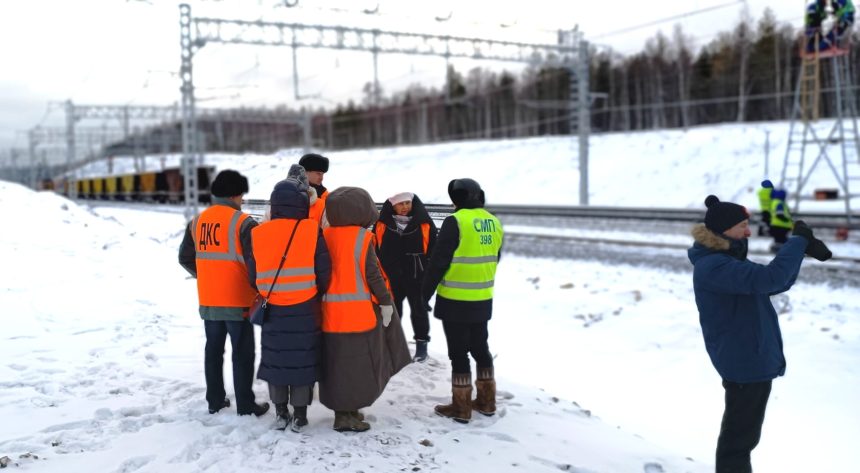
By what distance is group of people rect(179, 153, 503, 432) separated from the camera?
4.36m

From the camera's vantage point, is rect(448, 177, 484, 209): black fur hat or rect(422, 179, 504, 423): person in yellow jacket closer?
rect(422, 179, 504, 423): person in yellow jacket

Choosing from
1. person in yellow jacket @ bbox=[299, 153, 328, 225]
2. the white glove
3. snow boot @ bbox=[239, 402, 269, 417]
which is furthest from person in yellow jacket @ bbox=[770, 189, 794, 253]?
snow boot @ bbox=[239, 402, 269, 417]

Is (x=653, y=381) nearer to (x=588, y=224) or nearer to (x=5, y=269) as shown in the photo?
(x=5, y=269)

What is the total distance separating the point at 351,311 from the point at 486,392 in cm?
147

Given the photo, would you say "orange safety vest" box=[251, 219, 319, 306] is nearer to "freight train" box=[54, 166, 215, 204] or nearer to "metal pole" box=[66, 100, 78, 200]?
"freight train" box=[54, 166, 215, 204]

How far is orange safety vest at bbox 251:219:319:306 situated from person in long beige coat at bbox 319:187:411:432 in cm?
19

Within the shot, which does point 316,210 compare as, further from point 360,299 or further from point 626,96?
point 626,96

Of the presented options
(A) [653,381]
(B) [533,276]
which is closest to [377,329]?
(A) [653,381]

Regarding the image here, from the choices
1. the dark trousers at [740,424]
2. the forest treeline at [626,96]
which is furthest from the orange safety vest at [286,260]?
the forest treeline at [626,96]

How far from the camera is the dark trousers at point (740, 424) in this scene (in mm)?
3811

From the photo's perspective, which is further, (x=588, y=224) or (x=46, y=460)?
(x=588, y=224)

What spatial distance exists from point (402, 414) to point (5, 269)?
7053 mm

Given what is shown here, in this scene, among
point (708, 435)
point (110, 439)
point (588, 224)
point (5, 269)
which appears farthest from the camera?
point (588, 224)

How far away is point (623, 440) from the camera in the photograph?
5.12 meters
